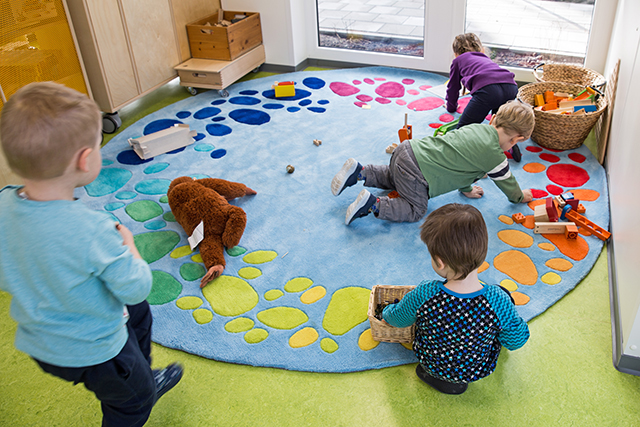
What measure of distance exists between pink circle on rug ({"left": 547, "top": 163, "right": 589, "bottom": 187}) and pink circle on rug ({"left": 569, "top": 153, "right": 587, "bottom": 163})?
77 mm

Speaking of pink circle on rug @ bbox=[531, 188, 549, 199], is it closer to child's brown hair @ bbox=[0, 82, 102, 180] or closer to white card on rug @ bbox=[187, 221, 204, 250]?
white card on rug @ bbox=[187, 221, 204, 250]

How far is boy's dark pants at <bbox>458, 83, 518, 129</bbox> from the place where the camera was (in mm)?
2705

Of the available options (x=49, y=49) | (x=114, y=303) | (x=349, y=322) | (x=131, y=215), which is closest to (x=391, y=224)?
(x=349, y=322)

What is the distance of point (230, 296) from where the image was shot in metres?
1.88

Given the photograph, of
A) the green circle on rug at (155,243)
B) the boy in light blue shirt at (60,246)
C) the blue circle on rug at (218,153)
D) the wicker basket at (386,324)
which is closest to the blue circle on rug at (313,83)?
the blue circle on rug at (218,153)

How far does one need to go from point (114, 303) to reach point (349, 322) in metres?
→ 0.91

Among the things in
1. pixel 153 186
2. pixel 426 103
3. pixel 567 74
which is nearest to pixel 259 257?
pixel 153 186

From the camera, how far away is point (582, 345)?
1.64m

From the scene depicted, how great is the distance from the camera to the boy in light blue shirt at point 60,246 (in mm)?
917

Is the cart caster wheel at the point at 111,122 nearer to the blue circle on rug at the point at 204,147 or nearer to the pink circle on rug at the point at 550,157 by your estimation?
the blue circle on rug at the point at 204,147

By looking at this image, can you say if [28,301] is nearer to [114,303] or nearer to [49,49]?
[114,303]

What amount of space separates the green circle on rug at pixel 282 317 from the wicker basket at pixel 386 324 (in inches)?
10.8

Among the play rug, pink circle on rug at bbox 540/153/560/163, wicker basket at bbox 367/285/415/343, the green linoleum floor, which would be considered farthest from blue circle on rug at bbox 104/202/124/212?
pink circle on rug at bbox 540/153/560/163

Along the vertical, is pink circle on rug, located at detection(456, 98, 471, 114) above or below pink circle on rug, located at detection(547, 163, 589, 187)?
above
